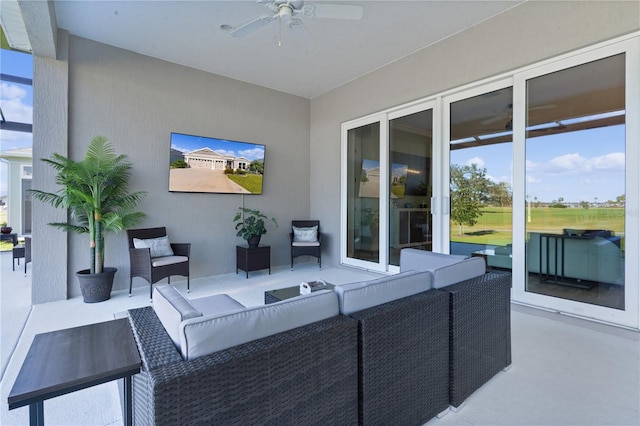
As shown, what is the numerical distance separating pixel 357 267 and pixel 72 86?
16.0 ft

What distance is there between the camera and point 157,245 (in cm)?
422

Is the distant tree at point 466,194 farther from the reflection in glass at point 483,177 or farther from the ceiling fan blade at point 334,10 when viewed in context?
the ceiling fan blade at point 334,10

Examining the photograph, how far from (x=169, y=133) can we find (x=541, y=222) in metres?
5.10

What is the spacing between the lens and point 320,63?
4770 millimetres

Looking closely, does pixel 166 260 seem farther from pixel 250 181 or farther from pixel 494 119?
pixel 494 119

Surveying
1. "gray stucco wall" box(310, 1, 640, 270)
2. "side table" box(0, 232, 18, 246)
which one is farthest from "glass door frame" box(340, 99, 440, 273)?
"side table" box(0, 232, 18, 246)

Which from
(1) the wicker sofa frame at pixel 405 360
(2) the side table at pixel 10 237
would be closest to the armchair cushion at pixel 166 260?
(1) the wicker sofa frame at pixel 405 360

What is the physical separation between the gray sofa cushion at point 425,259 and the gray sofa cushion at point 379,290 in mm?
948

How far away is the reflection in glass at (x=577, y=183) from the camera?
9.43 feet

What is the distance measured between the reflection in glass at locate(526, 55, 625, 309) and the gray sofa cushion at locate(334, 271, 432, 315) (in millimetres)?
2388

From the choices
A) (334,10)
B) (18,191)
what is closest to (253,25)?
(334,10)

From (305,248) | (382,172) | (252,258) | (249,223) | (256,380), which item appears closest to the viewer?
(256,380)

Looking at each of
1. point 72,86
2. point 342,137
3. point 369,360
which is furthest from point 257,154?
point 369,360

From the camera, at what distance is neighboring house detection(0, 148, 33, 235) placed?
23.9 feet
